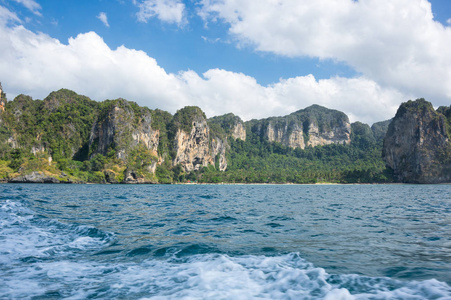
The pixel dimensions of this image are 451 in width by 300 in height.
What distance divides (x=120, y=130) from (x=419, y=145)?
5622 inches

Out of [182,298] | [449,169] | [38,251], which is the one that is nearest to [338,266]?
[182,298]

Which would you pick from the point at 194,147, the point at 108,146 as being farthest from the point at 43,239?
the point at 194,147

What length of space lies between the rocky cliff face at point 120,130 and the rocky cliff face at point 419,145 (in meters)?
131

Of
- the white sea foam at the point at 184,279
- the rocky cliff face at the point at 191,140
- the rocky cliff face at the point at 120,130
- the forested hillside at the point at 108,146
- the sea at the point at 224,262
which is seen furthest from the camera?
the rocky cliff face at the point at 191,140

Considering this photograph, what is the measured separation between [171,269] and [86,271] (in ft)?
5.94

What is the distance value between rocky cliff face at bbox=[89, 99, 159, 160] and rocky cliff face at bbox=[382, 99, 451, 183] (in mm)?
130938

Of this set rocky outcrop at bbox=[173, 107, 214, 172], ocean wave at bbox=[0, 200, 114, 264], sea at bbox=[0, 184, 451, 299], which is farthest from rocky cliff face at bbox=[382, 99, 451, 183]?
ocean wave at bbox=[0, 200, 114, 264]

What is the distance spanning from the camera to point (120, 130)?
11831 centimetres

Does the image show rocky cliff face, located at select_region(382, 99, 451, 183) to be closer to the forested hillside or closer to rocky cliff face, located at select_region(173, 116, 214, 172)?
the forested hillside

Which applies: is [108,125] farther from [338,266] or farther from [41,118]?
[338,266]

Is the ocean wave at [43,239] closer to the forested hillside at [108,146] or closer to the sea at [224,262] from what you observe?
the sea at [224,262]

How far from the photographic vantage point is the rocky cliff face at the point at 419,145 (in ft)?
401

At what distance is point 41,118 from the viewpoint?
436 feet

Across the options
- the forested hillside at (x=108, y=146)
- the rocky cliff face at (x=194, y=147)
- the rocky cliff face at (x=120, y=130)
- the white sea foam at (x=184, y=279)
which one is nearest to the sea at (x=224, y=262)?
the white sea foam at (x=184, y=279)
